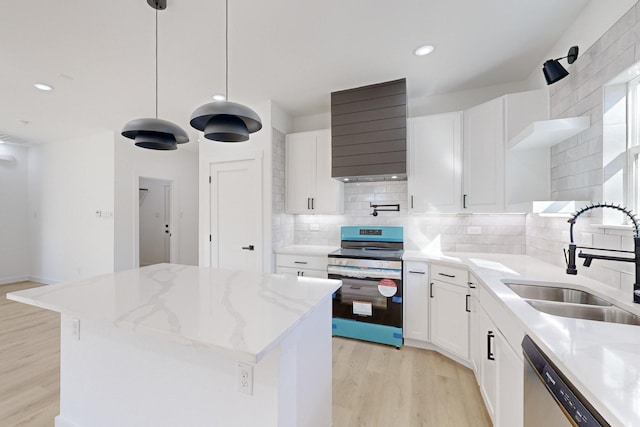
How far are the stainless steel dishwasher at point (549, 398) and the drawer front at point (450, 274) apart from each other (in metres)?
1.24

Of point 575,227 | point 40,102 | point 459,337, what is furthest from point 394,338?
point 40,102

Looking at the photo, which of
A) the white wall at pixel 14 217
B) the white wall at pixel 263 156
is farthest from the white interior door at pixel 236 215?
the white wall at pixel 14 217

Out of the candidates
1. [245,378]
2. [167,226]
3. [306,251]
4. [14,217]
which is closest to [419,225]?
[306,251]

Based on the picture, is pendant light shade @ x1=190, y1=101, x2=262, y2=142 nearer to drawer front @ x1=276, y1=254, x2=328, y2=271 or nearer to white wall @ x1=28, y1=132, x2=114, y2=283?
drawer front @ x1=276, y1=254, x2=328, y2=271

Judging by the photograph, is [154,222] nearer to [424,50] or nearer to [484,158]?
[424,50]

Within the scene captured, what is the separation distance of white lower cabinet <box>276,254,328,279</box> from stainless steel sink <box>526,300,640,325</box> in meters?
1.95

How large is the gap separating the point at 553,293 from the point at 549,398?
105 cm

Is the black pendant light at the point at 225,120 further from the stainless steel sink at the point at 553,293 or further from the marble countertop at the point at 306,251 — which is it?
the stainless steel sink at the point at 553,293

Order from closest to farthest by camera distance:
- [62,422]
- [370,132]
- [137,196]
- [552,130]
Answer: [62,422] → [552,130] → [370,132] → [137,196]

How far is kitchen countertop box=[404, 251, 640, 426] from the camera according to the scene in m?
0.65

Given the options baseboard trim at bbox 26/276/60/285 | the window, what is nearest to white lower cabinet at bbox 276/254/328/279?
the window

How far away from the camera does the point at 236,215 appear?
3479 mm

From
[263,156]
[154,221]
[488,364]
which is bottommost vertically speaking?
[488,364]

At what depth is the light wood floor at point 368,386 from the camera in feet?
5.90
